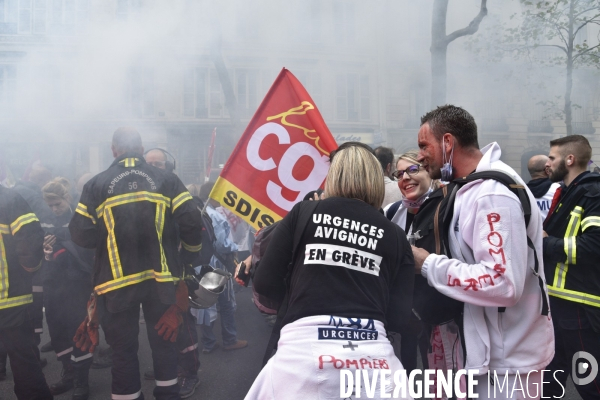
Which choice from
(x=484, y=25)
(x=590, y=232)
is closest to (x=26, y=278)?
(x=590, y=232)

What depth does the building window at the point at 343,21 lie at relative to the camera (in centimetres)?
870

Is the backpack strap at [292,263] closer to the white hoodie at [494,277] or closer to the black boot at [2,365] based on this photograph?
the white hoodie at [494,277]

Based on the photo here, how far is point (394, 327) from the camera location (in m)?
1.58

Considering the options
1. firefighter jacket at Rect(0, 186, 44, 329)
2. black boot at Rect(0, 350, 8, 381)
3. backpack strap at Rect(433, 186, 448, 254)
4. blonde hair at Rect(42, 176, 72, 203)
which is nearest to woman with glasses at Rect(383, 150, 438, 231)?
backpack strap at Rect(433, 186, 448, 254)

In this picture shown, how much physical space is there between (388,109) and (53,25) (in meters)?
13.5

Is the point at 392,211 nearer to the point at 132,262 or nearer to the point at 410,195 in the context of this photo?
the point at 410,195

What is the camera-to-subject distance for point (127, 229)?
2.67m

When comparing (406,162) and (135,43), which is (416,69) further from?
(406,162)

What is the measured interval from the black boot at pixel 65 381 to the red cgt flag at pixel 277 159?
5.75 ft

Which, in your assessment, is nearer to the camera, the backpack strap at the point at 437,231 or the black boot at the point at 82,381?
the backpack strap at the point at 437,231

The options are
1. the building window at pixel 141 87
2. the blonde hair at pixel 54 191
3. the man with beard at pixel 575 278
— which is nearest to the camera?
the man with beard at pixel 575 278

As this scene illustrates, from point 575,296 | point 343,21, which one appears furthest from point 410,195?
point 343,21

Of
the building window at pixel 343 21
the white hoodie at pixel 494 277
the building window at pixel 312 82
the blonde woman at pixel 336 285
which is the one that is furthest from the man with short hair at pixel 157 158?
the building window at pixel 312 82

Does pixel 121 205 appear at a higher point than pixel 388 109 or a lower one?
lower
